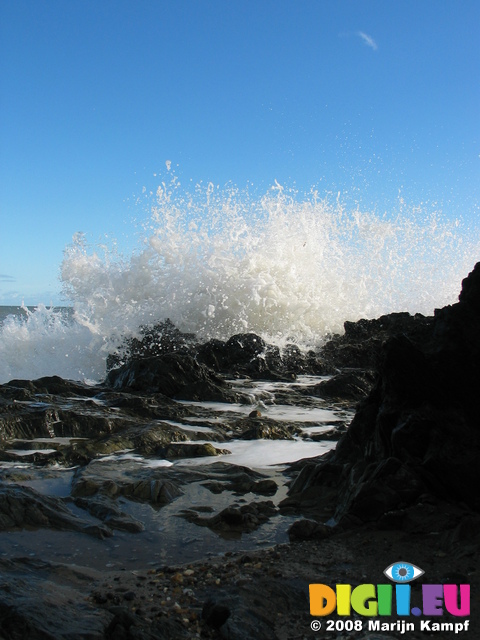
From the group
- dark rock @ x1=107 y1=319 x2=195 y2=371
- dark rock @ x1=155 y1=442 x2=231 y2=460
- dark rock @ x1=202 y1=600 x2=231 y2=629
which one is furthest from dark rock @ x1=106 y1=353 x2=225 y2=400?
dark rock @ x1=202 y1=600 x2=231 y2=629

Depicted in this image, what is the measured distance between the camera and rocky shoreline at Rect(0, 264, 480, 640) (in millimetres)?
2447

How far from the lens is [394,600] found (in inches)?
100

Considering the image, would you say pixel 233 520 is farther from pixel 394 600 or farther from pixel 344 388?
pixel 344 388

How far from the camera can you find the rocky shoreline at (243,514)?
2.45 metres

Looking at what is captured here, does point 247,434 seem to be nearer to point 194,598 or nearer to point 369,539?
point 369,539

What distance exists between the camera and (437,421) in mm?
3443

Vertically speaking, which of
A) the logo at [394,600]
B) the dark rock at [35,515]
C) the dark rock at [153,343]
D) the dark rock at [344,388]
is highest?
the dark rock at [153,343]

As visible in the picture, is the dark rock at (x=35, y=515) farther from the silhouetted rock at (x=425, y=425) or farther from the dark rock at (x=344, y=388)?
the dark rock at (x=344, y=388)

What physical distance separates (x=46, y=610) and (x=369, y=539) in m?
1.70

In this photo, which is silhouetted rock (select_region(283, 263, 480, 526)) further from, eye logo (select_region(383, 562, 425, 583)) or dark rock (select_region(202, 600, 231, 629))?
dark rock (select_region(202, 600, 231, 629))

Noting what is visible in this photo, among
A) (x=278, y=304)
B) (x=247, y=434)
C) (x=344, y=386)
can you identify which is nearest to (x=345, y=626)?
(x=247, y=434)

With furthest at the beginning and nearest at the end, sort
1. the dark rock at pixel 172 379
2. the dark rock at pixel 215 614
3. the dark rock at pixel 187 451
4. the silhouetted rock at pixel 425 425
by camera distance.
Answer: the dark rock at pixel 172 379 < the dark rock at pixel 187 451 < the silhouetted rock at pixel 425 425 < the dark rock at pixel 215 614

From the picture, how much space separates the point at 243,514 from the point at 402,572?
3.98 feet

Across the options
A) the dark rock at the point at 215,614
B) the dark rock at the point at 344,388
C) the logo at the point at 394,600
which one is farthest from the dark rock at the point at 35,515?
the dark rock at the point at 344,388
